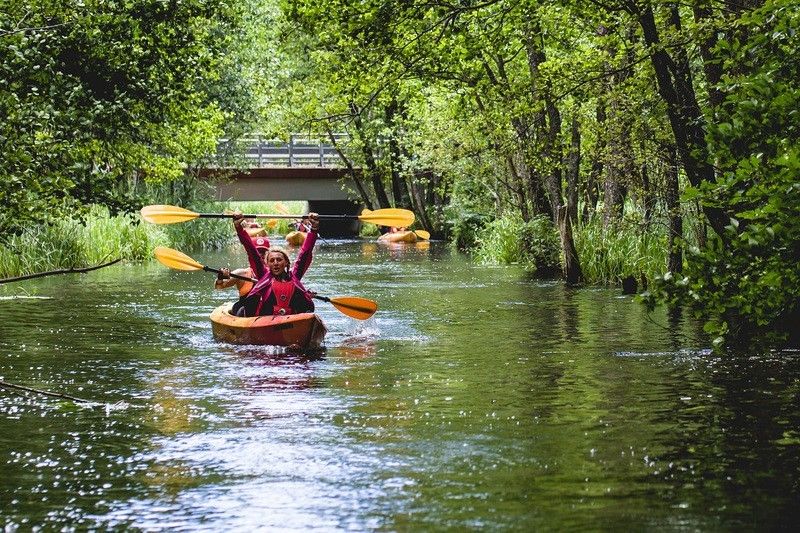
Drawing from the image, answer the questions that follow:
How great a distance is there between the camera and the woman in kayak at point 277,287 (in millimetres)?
13172

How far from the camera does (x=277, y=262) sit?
12977 millimetres

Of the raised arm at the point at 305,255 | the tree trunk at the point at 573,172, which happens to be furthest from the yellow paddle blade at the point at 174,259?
the tree trunk at the point at 573,172

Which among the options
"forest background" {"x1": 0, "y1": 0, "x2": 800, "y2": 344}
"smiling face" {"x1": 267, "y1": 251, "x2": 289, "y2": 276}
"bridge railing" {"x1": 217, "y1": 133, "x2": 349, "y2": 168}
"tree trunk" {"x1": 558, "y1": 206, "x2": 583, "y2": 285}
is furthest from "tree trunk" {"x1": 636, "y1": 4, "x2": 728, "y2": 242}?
"bridge railing" {"x1": 217, "y1": 133, "x2": 349, "y2": 168}

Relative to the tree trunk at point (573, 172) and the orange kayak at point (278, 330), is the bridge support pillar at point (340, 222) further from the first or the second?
the orange kayak at point (278, 330)

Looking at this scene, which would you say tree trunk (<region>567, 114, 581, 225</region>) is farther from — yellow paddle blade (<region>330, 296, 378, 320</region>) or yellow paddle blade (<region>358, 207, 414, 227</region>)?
yellow paddle blade (<region>330, 296, 378, 320</region>)

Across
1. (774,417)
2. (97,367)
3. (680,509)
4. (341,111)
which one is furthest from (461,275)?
(680,509)

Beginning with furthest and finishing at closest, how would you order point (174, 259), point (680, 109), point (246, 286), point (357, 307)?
point (174, 259), point (246, 286), point (357, 307), point (680, 109)

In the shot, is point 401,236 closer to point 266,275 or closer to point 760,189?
point 266,275

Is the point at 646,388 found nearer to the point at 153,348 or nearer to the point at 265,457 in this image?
the point at 265,457

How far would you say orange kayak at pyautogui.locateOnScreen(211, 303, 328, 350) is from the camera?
41.3 feet

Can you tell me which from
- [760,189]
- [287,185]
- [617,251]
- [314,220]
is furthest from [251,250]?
[287,185]

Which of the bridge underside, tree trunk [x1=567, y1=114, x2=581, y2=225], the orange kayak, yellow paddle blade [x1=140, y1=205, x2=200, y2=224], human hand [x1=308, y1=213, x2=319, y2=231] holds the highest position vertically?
the bridge underside

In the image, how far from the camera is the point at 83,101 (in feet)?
45.9

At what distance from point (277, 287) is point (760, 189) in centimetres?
713
